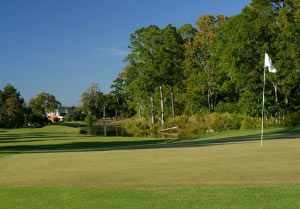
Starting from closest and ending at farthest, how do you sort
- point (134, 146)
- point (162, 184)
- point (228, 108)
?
point (162, 184) → point (134, 146) → point (228, 108)

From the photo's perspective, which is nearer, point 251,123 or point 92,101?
point 251,123

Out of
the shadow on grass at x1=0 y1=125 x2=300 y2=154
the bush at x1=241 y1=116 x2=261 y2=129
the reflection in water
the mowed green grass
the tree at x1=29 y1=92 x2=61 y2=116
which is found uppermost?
the tree at x1=29 y1=92 x2=61 y2=116

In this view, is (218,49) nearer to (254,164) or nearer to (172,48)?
(172,48)

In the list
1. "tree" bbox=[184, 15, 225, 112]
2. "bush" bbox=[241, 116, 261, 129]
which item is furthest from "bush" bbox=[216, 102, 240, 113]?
"bush" bbox=[241, 116, 261, 129]

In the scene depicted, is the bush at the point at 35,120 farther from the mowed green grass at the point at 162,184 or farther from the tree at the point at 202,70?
the mowed green grass at the point at 162,184

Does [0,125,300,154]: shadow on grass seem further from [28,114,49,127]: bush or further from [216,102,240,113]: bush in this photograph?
[28,114,49,127]: bush

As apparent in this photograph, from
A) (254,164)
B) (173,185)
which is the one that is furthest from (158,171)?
(254,164)

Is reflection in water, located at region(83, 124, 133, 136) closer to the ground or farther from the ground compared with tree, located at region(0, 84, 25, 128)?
closer to the ground

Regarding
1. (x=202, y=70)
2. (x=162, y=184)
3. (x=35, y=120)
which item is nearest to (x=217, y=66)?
(x=202, y=70)

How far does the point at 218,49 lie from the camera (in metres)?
52.7

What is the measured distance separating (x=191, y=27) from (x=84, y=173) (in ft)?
194

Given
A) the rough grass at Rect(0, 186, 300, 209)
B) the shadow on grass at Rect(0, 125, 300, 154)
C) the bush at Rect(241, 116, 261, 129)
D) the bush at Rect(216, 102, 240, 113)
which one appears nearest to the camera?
the rough grass at Rect(0, 186, 300, 209)

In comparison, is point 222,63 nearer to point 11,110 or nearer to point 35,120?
point 11,110

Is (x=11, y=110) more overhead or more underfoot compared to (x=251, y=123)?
more overhead
